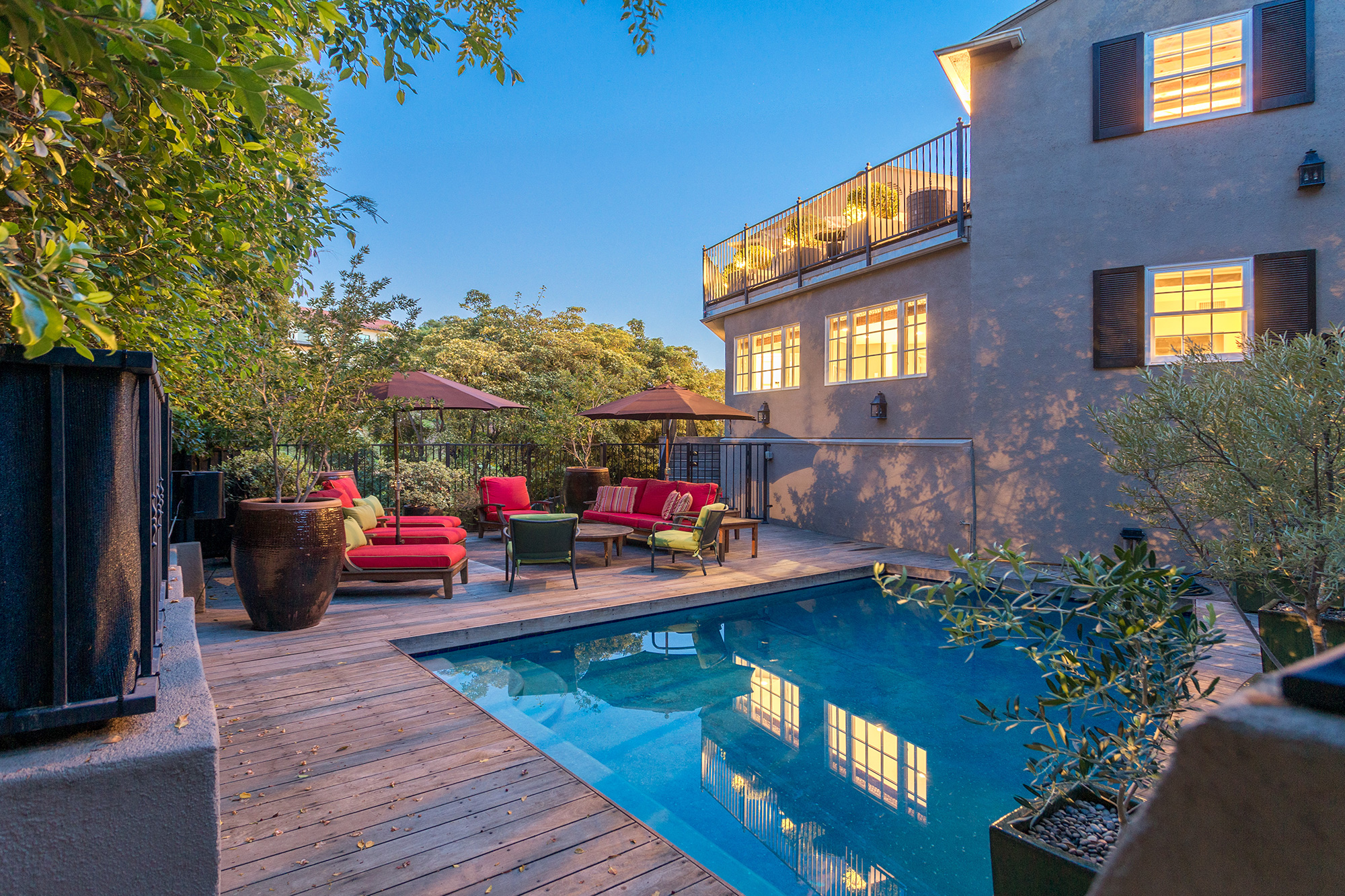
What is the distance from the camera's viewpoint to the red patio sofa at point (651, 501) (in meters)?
9.31

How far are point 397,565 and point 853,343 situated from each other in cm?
767

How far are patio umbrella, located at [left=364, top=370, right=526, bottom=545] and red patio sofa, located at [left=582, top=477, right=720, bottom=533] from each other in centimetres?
218

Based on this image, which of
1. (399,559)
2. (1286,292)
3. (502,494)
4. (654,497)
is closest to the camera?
(399,559)

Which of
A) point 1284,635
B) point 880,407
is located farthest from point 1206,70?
point 1284,635

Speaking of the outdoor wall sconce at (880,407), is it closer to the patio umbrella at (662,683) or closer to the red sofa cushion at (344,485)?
the patio umbrella at (662,683)

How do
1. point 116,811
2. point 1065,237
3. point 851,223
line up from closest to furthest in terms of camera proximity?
point 116,811 < point 1065,237 < point 851,223

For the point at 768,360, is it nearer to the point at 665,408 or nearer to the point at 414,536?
the point at 665,408

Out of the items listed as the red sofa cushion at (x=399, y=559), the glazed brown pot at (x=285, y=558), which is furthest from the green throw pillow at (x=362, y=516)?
the glazed brown pot at (x=285, y=558)

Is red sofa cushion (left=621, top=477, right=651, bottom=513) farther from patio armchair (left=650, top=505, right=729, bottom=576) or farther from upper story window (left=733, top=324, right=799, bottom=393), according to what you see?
upper story window (left=733, top=324, right=799, bottom=393)

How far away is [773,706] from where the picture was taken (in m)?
4.93

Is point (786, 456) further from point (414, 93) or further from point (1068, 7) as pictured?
point (414, 93)

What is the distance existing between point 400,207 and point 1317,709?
1726 inches

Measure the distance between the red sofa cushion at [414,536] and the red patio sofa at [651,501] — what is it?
2.35 m

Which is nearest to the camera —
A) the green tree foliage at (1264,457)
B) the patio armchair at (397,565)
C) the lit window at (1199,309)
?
the green tree foliage at (1264,457)
